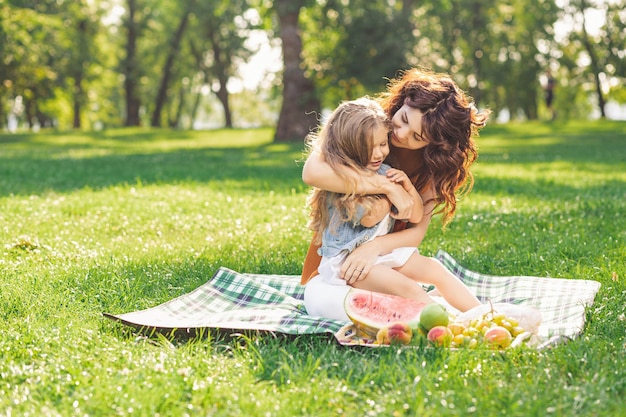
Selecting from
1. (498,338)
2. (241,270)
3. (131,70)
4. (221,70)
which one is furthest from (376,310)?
(221,70)

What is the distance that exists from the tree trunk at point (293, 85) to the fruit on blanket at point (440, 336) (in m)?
16.8

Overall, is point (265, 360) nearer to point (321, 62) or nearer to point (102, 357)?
point (102, 357)

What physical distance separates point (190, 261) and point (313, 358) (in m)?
2.47

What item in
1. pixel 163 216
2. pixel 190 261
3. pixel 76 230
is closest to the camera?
pixel 190 261

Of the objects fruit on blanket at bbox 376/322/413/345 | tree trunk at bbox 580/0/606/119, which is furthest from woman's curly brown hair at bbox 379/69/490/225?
tree trunk at bbox 580/0/606/119

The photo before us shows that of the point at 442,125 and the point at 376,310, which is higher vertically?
the point at 442,125

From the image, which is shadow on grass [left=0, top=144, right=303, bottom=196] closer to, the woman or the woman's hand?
the woman

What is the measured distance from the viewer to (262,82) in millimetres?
29891

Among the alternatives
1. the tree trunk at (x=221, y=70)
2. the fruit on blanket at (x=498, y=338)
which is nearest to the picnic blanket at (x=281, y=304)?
the fruit on blanket at (x=498, y=338)

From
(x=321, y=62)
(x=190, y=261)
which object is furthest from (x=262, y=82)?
(x=190, y=261)

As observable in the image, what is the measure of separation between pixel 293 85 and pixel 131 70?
1619 centimetres

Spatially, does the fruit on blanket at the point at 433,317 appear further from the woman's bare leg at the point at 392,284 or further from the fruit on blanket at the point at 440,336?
the woman's bare leg at the point at 392,284

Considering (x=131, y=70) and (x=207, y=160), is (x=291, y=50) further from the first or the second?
A: (x=131, y=70)

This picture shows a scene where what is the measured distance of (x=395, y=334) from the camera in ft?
12.0
